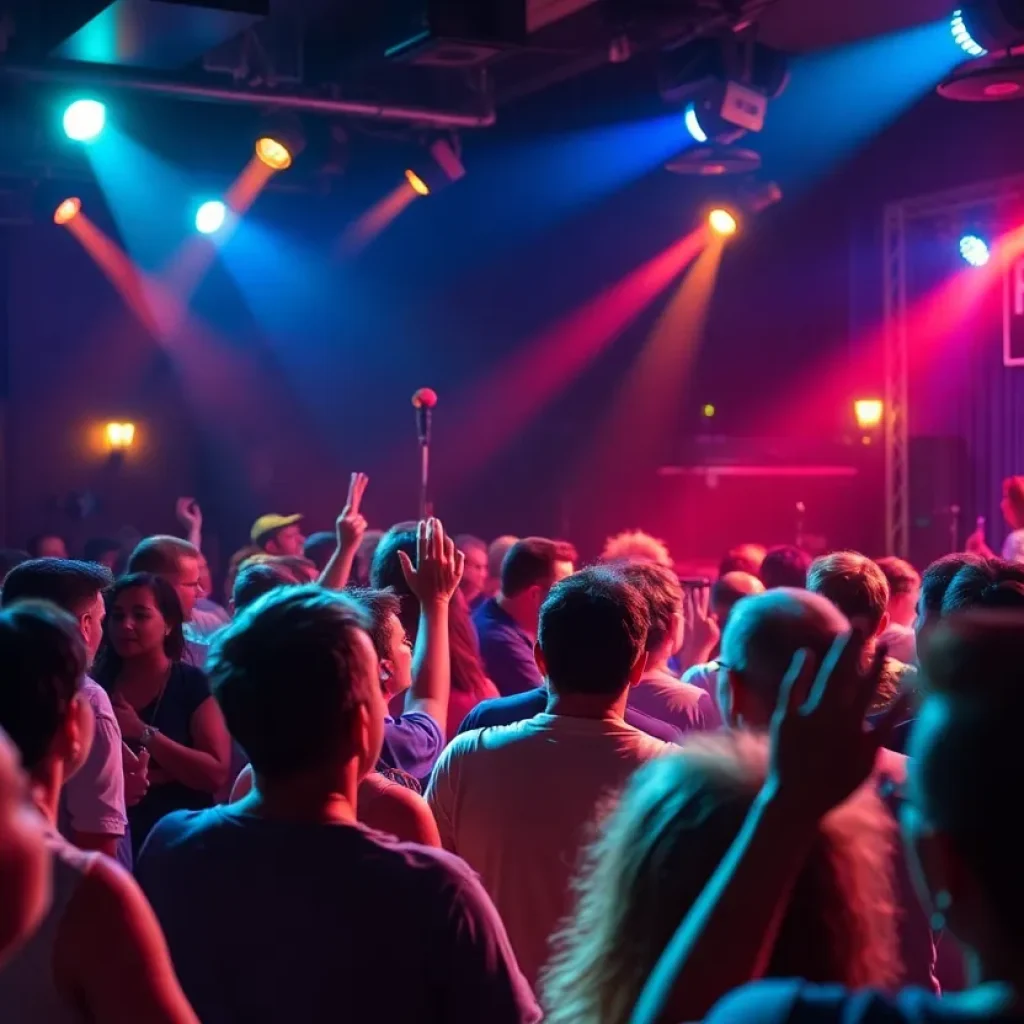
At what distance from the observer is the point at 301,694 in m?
1.74

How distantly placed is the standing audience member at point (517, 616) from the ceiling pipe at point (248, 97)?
4129 millimetres

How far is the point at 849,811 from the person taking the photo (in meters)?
1.39

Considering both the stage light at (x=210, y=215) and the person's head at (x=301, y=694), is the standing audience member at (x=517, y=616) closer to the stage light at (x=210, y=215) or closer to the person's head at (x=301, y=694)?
the person's head at (x=301, y=694)


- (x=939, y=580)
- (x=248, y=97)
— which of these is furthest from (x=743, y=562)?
(x=248, y=97)

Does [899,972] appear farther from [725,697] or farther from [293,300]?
[293,300]

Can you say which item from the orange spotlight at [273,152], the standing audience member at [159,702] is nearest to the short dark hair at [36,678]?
the standing audience member at [159,702]

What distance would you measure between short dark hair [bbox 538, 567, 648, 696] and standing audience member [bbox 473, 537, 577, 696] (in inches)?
73.1

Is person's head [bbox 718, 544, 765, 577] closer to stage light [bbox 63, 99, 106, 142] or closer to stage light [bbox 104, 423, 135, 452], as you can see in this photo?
stage light [bbox 63, 99, 106, 142]

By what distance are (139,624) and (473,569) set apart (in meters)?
2.80

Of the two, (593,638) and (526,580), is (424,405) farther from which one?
(593,638)

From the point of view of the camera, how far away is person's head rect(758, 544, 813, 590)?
16.2 feet

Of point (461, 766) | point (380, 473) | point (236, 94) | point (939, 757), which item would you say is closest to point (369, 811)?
point (461, 766)

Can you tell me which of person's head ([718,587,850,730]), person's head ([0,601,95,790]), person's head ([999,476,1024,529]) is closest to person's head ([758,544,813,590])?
person's head ([999,476,1024,529])

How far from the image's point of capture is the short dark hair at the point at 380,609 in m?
2.80
